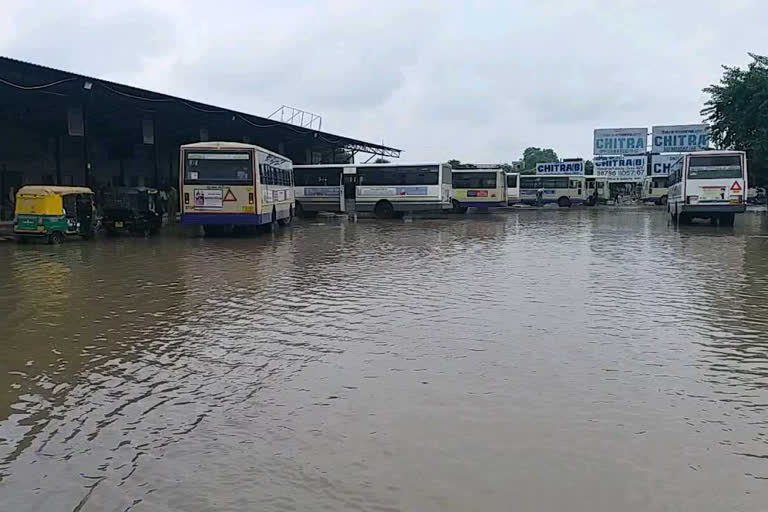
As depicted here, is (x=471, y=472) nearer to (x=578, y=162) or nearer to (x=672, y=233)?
(x=672, y=233)

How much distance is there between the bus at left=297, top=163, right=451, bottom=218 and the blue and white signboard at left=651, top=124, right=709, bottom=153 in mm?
32775

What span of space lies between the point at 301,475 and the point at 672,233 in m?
19.7

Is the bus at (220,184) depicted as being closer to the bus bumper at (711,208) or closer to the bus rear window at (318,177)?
the bus rear window at (318,177)

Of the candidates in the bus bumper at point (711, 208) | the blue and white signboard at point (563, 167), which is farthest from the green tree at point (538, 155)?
the bus bumper at point (711, 208)

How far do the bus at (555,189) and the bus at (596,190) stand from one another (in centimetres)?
76

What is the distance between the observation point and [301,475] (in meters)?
3.83

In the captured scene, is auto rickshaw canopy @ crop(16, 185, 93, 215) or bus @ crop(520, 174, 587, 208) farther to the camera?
bus @ crop(520, 174, 587, 208)

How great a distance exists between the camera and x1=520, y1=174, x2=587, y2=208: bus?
4728 cm

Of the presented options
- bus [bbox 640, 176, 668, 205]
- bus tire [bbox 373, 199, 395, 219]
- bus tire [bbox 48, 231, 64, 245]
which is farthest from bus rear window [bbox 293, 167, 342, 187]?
bus [bbox 640, 176, 668, 205]

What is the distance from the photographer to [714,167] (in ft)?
75.2

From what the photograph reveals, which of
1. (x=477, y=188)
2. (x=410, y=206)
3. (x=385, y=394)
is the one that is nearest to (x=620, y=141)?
(x=477, y=188)

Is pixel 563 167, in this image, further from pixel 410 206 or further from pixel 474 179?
pixel 410 206

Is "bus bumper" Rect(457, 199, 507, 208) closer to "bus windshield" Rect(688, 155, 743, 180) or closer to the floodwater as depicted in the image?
"bus windshield" Rect(688, 155, 743, 180)

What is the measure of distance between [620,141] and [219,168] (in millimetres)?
48528
